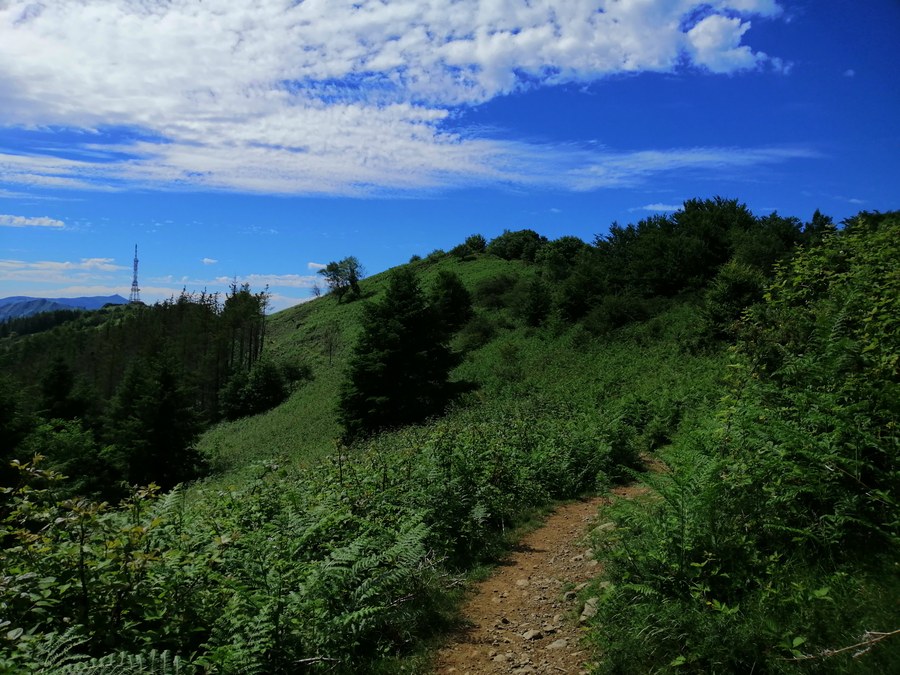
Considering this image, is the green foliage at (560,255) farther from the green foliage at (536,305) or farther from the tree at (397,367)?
the tree at (397,367)

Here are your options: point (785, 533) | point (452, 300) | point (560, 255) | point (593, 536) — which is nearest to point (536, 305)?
point (452, 300)

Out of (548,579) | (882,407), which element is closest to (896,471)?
(882,407)

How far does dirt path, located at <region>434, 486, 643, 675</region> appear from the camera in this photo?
4414mm

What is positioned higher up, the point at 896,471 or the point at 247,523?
the point at 896,471

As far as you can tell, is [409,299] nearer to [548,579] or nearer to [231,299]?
[548,579]

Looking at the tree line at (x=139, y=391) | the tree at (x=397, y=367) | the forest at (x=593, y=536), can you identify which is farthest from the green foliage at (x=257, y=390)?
the forest at (x=593, y=536)

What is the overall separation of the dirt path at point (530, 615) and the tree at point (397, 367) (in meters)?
21.1

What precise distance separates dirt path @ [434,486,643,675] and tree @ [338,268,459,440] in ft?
69.1

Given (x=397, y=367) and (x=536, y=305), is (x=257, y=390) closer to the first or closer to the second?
(x=397, y=367)

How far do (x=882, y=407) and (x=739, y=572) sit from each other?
1.80 meters

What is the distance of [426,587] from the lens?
548cm

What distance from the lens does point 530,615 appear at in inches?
208

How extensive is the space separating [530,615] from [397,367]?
24242 millimetres

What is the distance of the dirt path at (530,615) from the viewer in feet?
14.5
